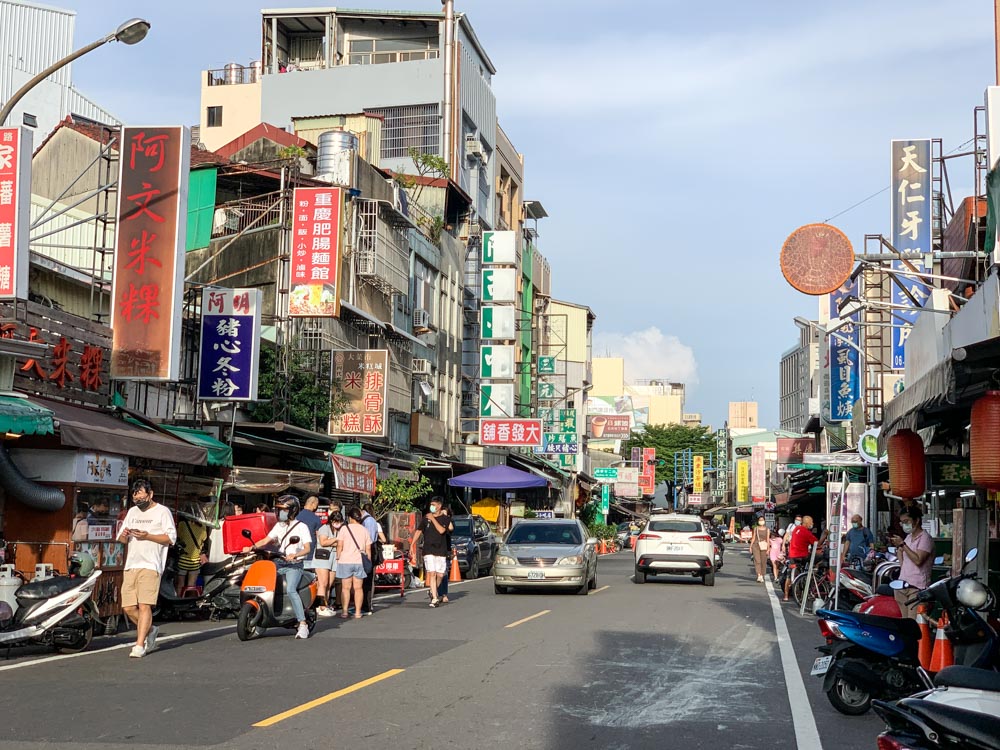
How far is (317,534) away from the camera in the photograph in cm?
1878

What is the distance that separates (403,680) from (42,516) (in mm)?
6961

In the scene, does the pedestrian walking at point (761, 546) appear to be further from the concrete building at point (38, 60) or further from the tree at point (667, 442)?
the tree at point (667, 442)

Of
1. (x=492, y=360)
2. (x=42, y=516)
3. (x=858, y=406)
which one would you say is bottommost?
(x=42, y=516)

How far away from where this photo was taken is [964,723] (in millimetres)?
5441

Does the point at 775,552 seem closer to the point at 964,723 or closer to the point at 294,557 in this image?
the point at 294,557

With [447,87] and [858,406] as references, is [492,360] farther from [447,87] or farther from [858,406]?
[858,406]

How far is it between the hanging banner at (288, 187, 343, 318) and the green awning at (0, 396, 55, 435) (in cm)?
1423

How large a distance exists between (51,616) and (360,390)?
60.9ft

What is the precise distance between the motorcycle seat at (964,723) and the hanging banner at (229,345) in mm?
18338

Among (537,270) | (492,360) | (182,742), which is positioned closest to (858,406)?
(182,742)

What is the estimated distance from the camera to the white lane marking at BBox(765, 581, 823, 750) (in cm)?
840

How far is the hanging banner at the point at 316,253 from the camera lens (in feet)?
92.6

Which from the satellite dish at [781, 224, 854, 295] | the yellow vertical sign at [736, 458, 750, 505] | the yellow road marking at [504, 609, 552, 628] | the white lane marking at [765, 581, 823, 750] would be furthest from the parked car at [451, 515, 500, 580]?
the yellow vertical sign at [736, 458, 750, 505]

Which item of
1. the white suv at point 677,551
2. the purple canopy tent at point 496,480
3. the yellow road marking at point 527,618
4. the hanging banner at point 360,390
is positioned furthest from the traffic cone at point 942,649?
the purple canopy tent at point 496,480
